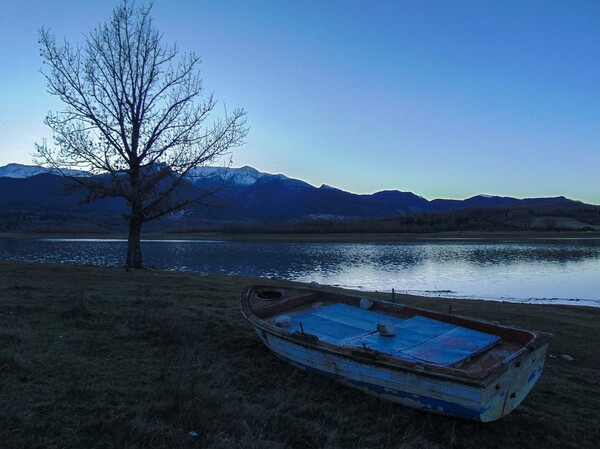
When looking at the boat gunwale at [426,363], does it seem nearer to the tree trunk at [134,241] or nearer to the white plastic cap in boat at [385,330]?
the white plastic cap in boat at [385,330]

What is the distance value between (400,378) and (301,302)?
12.6 ft

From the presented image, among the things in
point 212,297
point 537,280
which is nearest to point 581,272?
point 537,280

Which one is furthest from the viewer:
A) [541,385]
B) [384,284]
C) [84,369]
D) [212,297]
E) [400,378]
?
[384,284]

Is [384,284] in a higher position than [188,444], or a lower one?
lower

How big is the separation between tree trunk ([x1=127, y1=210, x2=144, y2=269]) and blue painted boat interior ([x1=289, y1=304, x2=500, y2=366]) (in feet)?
45.8

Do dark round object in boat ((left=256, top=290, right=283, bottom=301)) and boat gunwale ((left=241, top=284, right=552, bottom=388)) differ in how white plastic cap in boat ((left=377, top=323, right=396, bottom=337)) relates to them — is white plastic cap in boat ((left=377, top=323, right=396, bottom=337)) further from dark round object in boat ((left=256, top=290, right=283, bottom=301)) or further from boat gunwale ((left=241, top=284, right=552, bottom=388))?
dark round object in boat ((left=256, top=290, right=283, bottom=301))

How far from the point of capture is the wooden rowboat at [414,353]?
5.14 metres

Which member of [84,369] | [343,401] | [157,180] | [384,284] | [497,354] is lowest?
[384,284]

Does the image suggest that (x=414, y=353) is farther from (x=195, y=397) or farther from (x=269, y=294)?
(x=269, y=294)

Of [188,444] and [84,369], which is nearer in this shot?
[188,444]

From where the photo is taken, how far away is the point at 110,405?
4895mm

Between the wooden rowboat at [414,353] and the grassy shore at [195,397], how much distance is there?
1.23 feet

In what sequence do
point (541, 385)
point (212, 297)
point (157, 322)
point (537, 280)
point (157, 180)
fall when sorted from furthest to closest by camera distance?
point (537, 280)
point (157, 180)
point (212, 297)
point (157, 322)
point (541, 385)

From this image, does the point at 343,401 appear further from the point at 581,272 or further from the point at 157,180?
the point at 581,272
